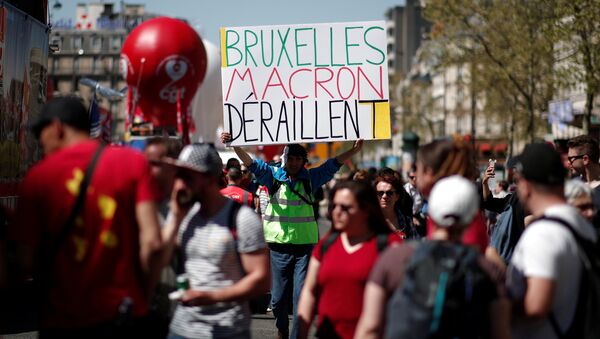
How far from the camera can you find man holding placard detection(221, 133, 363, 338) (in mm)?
10148

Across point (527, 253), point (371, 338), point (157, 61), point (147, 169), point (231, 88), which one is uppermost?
point (157, 61)

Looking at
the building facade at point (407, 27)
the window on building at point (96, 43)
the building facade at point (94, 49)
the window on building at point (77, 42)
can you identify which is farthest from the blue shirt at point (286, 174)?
the building facade at point (407, 27)

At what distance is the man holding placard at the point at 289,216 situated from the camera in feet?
33.3

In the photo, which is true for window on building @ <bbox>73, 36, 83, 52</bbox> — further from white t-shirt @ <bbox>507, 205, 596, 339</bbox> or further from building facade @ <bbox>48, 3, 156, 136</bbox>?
white t-shirt @ <bbox>507, 205, 596, 339</bbox>

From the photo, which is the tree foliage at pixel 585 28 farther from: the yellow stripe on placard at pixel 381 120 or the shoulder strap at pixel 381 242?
the shoulder strap at pixel 381 242

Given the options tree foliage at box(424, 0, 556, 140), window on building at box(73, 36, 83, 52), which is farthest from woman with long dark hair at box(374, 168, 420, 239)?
window on building at box(73, 36, 83, 52)

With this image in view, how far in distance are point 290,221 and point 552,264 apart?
545 centimetres

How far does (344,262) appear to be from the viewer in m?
5.87

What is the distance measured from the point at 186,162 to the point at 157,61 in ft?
85.0

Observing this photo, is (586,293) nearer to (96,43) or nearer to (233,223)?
(233,223)

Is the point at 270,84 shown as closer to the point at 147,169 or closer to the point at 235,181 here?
the point at 235,181

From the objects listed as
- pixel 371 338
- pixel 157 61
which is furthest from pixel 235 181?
pixel 157 61

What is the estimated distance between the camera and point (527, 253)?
5020mm

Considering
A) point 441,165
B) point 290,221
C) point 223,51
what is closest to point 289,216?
point 290,221
